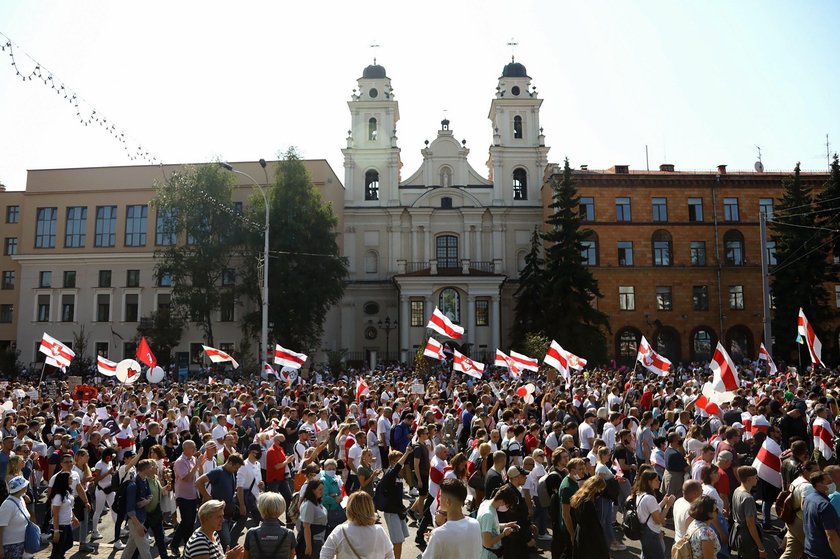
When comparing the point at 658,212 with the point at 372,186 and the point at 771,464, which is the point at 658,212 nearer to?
the point at 372,186

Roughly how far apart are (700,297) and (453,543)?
5067cm

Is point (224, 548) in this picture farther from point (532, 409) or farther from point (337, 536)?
point (532, 409)

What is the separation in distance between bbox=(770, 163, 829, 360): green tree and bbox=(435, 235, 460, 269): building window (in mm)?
22793

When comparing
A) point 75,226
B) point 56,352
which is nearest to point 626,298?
point 56,352

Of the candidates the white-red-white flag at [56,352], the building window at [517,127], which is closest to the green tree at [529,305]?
the building window at [517,127]

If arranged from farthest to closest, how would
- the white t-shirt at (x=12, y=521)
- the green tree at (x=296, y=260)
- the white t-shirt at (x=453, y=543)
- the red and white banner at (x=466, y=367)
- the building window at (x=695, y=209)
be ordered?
the building window at (x=695, y=209)
the green tree at (x=296, y=260)
the red and white banner at (x=466, y=367)
the white t-shirt at (x=12, y=521)
the white t-shirt at (x=453, y=543)

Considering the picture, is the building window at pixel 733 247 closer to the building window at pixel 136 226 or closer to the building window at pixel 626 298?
the building window at pixel 626 298

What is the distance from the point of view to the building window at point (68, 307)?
170ft

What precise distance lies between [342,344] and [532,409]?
37110 mm

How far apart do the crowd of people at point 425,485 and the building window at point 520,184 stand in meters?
40.6

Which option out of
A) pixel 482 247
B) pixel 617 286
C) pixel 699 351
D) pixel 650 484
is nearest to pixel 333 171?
pixel 482 247

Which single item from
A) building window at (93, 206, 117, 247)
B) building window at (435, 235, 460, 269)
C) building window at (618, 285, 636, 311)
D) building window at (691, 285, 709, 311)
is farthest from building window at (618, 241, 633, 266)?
building window at (93, 206, 117, 247)

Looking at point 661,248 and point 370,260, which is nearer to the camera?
point 661,248

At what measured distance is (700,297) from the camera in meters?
51.9
